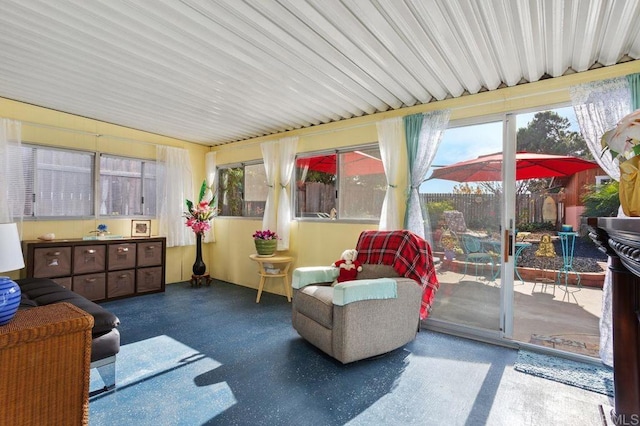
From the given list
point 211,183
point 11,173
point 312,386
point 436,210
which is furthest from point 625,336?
point 211,183

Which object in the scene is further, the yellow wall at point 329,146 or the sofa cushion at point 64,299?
the yellow wall at point 329,146

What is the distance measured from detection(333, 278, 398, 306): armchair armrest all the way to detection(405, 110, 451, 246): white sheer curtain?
941 millimetres

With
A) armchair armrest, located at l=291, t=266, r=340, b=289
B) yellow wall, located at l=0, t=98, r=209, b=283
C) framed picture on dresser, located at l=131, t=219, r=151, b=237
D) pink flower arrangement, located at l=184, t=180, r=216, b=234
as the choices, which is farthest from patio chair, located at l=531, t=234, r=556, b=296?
framed picture on dresser, located at l=131, t=219, r=151, b=237

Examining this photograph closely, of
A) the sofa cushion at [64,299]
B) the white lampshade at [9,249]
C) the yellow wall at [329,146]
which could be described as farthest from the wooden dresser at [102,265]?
the white lampshade at [9,249]


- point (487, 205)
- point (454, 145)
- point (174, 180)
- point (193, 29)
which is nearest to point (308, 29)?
point (193, 29)

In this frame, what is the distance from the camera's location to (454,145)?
319 cm

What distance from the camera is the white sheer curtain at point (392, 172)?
340cm

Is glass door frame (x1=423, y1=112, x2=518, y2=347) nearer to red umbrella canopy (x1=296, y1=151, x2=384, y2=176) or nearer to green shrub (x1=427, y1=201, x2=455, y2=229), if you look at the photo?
green shrub (x1=427, y1=201, x2=455, y2=229)

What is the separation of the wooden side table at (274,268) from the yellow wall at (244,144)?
0.76 feet

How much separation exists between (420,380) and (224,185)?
14.4 feet

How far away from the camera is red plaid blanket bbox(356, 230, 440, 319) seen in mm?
2820

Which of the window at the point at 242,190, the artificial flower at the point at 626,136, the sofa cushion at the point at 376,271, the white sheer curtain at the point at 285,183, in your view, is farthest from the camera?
the window at the point at 242,190

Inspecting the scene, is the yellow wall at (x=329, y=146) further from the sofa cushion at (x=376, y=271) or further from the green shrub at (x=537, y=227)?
the green shrub at (x=537, y=227)

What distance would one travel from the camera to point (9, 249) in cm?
196
